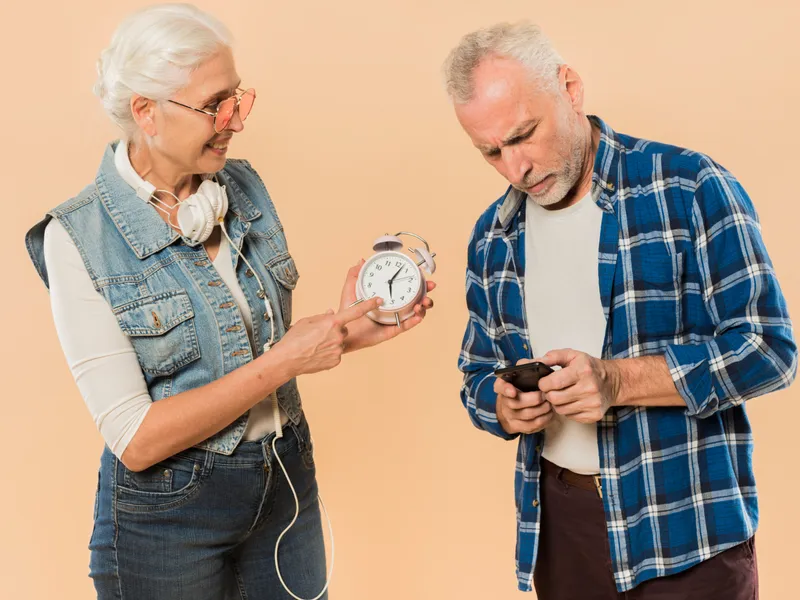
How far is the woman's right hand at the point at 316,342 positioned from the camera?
2.24 metres

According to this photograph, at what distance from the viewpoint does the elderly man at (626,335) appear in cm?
207

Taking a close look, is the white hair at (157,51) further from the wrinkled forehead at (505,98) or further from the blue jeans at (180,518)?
the blue jeans at (180,518)

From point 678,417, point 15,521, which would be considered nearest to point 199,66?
point 678,417

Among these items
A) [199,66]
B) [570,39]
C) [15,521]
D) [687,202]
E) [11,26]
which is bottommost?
[15,521]

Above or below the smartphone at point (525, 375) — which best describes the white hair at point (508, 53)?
above

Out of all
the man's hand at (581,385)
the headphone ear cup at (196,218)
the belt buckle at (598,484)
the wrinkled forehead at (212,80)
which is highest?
the wrinkled forehead at (212,80)

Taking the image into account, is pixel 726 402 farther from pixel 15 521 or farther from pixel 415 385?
pixel 15 521

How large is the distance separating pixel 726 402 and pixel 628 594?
545mm

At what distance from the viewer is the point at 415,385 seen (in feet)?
13.2

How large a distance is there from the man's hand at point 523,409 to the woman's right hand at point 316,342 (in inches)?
15.7

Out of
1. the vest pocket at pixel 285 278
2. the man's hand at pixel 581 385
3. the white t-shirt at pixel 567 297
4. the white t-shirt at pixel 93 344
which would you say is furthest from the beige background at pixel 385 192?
the man's hand at pixel 581 385

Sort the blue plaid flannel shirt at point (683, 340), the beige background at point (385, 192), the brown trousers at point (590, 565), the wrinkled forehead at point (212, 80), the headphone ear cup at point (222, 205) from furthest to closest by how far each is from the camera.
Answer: the beige background at point (385, 192), the headphone ear cup at point (222, 205), the wrinkled forehead at point (212, 80), the brown trousers at point (590, 565), the blue plaid flannel shirt at point (683, 340)

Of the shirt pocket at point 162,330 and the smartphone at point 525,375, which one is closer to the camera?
the smartphone at point 525,375

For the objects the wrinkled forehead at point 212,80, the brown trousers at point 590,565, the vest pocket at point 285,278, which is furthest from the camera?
the vest pocket at point 285,278
